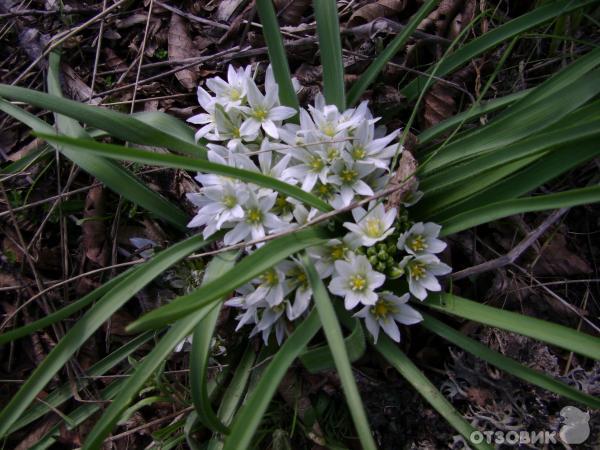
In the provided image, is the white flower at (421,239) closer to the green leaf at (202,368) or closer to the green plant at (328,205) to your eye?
the green plant at (328,205)

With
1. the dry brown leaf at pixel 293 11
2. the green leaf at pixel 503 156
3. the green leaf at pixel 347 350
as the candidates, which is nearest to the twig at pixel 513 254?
the green leaf at pixel 503 156

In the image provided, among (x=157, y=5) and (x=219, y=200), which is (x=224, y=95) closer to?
(x=219, y=200)

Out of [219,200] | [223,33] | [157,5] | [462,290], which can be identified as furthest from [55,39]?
[462,290]

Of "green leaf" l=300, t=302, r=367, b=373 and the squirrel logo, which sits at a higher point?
"green leaf" l=300, t=302, r=367, b=373

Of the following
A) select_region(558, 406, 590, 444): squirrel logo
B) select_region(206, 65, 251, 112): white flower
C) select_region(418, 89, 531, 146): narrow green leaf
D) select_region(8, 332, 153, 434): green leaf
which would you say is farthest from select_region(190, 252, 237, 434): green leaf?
select_region(558, 406, 590, 444): squirrel logo

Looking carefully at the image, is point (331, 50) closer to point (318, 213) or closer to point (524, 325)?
point (318, 213)

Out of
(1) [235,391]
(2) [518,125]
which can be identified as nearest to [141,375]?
(1) [235,391]

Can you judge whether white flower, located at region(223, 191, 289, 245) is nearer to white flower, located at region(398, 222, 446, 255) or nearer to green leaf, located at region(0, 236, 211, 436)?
green leaf, located at region(0, 236, 211, 436)
